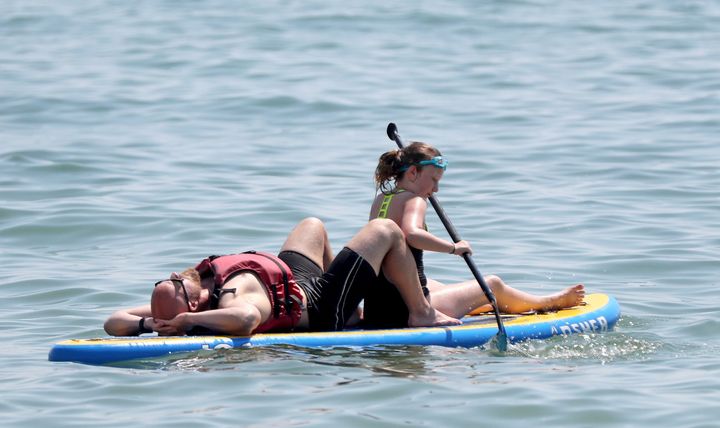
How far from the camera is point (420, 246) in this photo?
7.00 meters

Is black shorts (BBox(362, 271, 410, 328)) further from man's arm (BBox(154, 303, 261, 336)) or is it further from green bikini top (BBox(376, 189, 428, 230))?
man's arm (BBox(154, 303, 261, 336))

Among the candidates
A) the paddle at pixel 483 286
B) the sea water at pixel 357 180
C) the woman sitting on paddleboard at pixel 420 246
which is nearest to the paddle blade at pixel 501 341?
the paddle at pixel 483 286

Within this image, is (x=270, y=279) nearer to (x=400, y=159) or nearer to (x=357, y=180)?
(x=400, y=159)

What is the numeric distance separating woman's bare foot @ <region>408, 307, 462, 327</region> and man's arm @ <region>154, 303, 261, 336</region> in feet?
3.02

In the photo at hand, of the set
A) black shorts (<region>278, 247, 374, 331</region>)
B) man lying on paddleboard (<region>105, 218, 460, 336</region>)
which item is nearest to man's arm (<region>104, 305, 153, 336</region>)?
man lying on paddleboard (<region>105, 218, 460, 336</region>)

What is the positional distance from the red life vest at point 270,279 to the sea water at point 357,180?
0.27 meters

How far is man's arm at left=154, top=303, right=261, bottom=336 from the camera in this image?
21.3ft

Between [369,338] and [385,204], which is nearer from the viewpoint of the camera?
[369,338]

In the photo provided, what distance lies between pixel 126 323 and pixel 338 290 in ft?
3.67

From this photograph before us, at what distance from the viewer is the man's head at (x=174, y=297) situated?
257 inches

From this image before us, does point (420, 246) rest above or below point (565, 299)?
above

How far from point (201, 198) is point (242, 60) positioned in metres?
8.55

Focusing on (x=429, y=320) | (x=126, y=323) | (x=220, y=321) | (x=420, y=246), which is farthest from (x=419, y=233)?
Result: (x=126, y=323)

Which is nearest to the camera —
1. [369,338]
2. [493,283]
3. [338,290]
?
[369,338]
